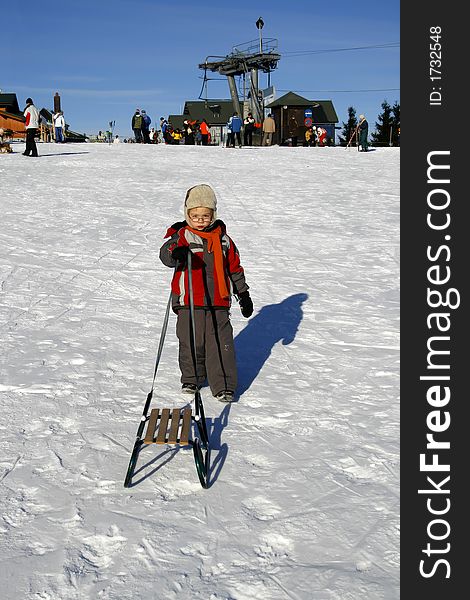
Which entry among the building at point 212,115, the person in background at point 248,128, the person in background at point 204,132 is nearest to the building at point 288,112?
the person in background at point 204,132

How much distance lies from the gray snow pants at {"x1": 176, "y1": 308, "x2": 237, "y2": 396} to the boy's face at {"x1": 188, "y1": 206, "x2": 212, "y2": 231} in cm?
58

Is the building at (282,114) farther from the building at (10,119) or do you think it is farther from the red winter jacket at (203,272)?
the red winter jacket at (203,272)

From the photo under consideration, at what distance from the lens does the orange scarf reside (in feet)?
13.9

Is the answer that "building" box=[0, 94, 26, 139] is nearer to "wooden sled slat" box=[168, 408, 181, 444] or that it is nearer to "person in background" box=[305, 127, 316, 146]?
"person in background" box=[305, 127, 316, 146]

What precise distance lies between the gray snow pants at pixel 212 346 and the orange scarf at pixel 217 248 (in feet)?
0.80

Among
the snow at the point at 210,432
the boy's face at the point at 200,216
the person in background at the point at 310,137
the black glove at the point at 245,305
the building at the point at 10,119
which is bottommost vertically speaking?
the snow at the point at 210,432

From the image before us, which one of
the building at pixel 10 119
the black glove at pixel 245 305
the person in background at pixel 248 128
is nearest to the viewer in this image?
the black glove at pixel 245 305

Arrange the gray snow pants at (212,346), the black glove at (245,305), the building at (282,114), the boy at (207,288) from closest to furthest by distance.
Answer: the boy at (207,288), the black glove at (245,305), the gray snow pants at (212,346), the building at (282,114)

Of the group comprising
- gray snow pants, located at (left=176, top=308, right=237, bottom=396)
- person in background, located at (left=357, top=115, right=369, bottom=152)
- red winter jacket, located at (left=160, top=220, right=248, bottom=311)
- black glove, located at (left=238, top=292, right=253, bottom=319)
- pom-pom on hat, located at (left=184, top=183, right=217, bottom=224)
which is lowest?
gray snow pants, located at (left=176, top=308, right=237, bottom=396)

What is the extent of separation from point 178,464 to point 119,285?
172 inches

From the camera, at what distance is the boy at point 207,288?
418 cm

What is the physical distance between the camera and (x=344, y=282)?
26.9ft

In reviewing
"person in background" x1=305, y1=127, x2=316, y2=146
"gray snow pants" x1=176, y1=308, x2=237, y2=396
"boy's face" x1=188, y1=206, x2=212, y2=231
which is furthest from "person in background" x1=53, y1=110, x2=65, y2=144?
"boy's face" x1=188, y1=206, x2=212, y2=231

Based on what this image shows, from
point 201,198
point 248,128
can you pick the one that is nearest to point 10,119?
point 248,128
